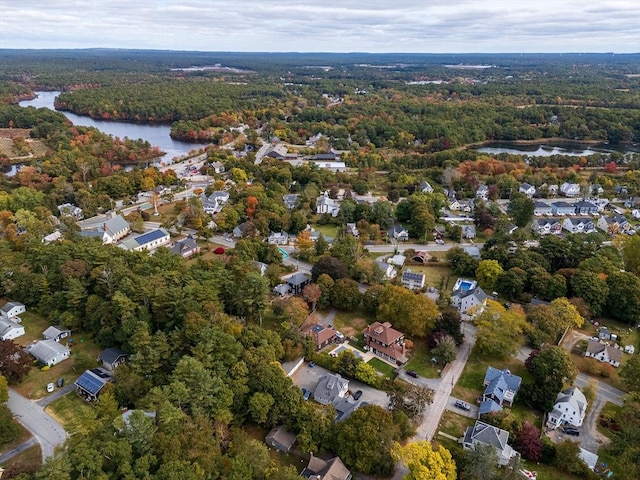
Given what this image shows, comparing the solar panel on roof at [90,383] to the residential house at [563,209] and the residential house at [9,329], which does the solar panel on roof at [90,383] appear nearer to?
the residential house at [9,329]

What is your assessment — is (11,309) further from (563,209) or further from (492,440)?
(563,209)

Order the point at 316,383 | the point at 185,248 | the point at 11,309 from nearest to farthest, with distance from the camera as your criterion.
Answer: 1. the point at 316,383
2. the point at 11,309
3. the point at 185,248

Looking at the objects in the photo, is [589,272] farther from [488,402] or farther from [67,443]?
[67,443]

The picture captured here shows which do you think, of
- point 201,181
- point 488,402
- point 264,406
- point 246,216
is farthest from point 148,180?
point 488,402

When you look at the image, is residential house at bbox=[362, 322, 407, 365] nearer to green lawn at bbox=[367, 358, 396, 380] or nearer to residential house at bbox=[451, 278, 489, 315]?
green lawn at bbox=[367, 358, 396, 380]

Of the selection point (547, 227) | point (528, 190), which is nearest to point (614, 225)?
point (547, 227)
